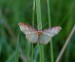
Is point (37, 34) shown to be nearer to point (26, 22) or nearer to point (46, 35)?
point (46, 35)

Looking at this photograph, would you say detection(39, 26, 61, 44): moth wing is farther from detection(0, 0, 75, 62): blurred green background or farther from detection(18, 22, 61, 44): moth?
Result: detection(0, 0, 75, 62): blurred green background

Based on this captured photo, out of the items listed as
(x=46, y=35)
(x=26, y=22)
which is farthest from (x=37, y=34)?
(x=26, y=22)

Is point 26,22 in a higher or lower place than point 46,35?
lower

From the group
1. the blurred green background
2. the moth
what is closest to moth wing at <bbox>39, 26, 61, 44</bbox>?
the moth

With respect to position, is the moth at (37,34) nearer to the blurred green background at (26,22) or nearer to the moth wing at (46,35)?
the moth wing at (46,35)

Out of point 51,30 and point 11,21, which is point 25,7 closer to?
point 11,21

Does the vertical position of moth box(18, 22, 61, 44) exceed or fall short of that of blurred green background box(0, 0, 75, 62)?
it exceeds it

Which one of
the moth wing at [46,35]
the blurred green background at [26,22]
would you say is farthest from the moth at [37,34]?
the blurred green background at [26,22]

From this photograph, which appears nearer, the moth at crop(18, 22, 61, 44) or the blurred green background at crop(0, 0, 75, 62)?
the moth at crop(18, 22, 61, 44)
